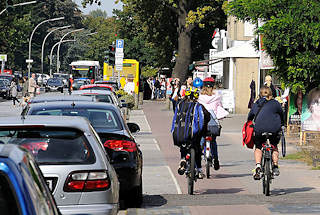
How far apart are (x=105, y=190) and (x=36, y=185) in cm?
287

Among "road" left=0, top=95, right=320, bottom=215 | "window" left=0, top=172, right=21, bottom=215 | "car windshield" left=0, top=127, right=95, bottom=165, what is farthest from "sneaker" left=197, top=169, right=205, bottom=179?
"window" left=0, top=172, right=21, bottom=215

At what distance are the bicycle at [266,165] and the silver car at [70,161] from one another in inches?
184

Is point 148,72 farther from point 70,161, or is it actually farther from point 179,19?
point 70,161

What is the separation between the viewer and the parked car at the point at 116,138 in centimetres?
959

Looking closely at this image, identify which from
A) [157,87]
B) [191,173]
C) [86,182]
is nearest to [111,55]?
[157,87]

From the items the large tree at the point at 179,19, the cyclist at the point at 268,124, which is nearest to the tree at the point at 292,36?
the cyclist at the point at 268,124

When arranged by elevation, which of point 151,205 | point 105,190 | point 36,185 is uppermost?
point 36,185

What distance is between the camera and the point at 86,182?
6645 mm

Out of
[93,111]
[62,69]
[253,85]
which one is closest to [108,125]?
[93,111]

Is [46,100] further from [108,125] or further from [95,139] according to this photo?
[95,139]

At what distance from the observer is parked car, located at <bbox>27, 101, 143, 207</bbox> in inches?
377

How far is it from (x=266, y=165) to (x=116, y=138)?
105 inches

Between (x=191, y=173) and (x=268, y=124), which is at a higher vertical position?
(x=268, y=124)

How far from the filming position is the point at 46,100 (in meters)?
11.0
